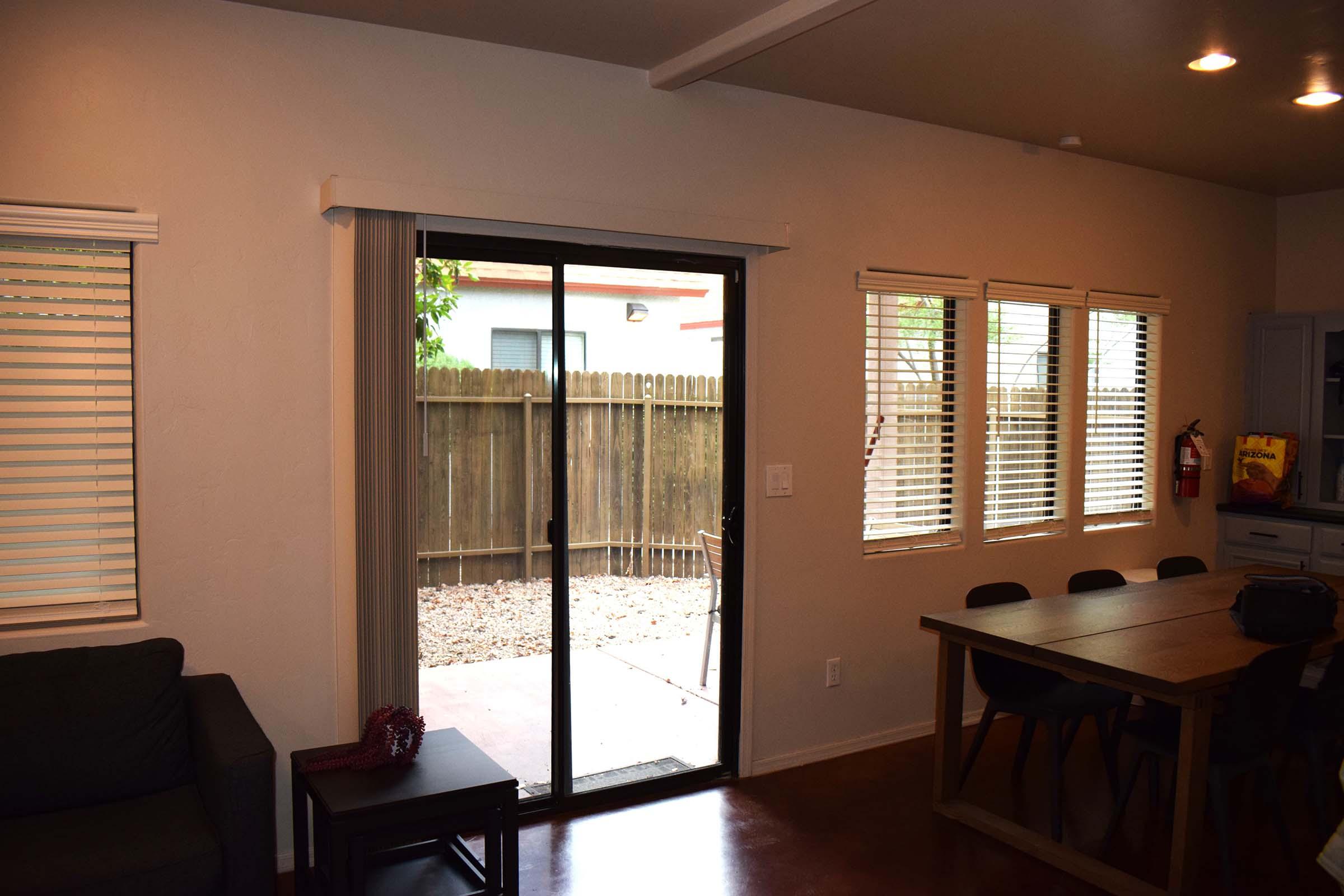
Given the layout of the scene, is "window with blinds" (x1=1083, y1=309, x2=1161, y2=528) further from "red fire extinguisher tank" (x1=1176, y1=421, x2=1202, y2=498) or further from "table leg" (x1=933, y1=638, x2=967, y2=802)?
"table leg" (x1=933, y1=638, x2=967, y2=802)

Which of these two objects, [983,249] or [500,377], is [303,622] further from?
[983,249]

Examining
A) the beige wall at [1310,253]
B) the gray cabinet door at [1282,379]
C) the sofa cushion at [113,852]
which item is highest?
the beige wall at [1310,253]

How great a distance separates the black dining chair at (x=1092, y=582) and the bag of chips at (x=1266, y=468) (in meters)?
2.04

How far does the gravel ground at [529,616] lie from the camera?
377 cm

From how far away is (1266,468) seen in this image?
19.5 ft

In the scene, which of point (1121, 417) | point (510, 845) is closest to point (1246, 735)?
point (510, 845)

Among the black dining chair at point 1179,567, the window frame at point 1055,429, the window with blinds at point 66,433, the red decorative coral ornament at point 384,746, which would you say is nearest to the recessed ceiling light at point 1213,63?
the window frame at point 1055,429

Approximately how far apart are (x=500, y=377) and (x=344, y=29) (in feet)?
4.25

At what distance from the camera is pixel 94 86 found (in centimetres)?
305

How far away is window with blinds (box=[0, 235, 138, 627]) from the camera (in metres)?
3.04

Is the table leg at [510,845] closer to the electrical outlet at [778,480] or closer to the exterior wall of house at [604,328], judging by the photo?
the exterior wall of house at [604,328]

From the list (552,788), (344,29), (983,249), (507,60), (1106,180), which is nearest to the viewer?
(344,29)

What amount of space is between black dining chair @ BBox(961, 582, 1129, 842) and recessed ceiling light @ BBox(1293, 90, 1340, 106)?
2390 mm

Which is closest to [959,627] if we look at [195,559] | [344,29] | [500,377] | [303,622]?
[500,377]
